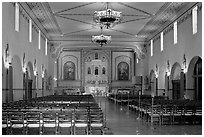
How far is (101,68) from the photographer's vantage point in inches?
1559

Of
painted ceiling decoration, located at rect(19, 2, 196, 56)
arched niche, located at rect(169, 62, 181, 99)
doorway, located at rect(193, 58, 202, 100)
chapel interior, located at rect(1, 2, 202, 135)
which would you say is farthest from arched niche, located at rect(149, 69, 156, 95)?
doorway, located at rect(193, 58, 202, 100)

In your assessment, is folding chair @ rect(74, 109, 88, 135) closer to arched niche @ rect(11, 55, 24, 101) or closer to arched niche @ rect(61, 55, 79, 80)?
arched niche @ rect(11, 55, 24, 101)

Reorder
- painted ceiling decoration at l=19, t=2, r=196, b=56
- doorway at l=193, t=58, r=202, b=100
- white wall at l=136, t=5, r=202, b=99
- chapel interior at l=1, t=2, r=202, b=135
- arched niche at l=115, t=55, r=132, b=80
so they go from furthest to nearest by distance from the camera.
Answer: arched niche at l=115, t=55, r=132, b=80 < painted ceiling decoration at l=19, t=2, r=196, b=56 < doorway at l=193, t=58, r=202, b=100 < white wall at l=136, t=5, r=202, b=99 < chapel interior at l=1, t=2, r=202, b=135

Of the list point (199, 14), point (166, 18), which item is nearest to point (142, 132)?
point (199, 14)

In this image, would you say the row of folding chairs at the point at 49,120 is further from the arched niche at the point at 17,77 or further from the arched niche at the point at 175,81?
the arched niche at the point at 175,81

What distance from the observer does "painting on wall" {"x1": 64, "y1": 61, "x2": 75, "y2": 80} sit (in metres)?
38.9

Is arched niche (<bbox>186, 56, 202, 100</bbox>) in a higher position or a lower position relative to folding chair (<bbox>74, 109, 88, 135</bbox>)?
higher

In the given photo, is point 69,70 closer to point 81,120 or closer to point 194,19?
point 194,19

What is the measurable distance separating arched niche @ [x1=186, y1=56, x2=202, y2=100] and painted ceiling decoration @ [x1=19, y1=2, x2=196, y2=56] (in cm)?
322

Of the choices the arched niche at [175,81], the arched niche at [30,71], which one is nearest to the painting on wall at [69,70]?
the arched niche at [30,71]

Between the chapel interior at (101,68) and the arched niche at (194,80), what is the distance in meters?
0.06

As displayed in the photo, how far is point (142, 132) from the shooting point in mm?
9148

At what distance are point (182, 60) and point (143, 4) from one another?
4.33 metres

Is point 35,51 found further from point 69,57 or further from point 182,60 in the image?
point 69,57
